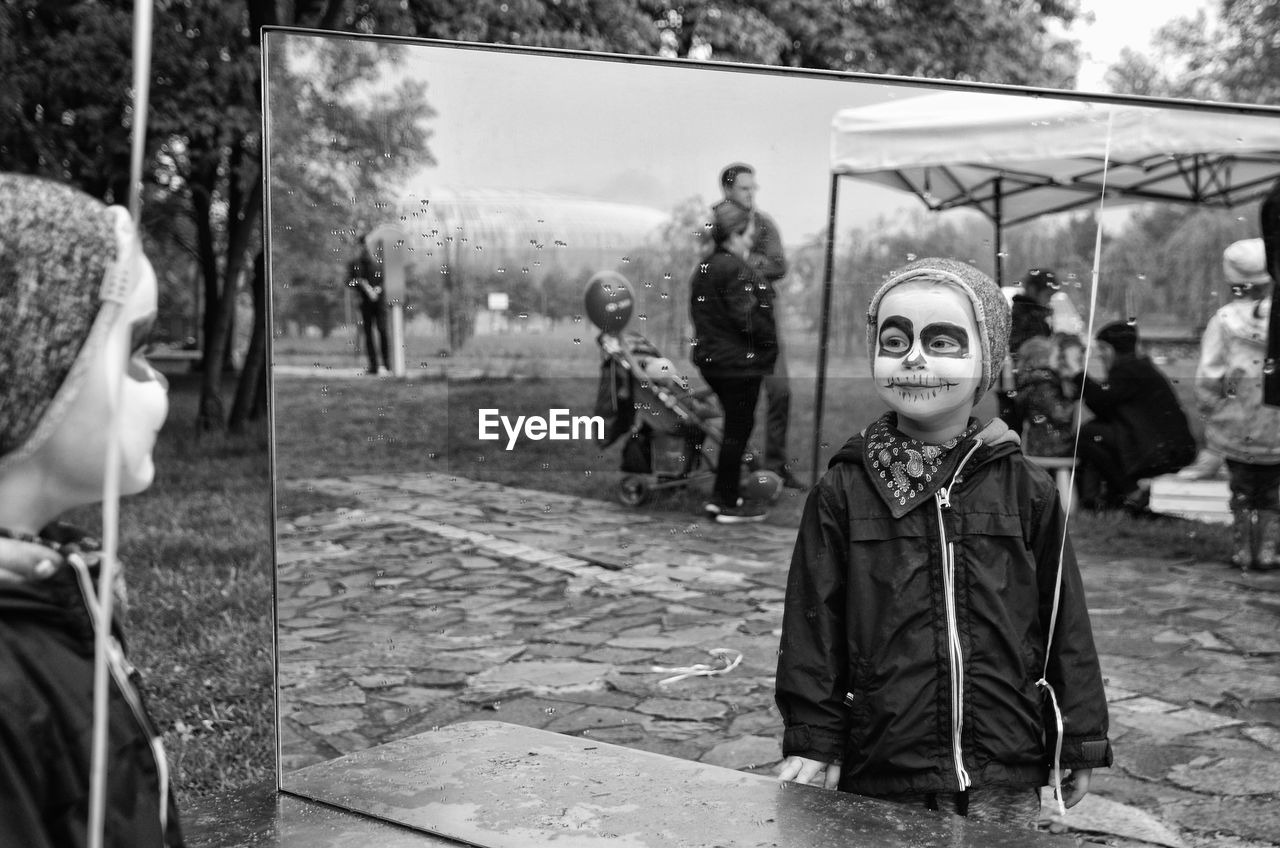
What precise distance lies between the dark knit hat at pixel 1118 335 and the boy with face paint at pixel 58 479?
3.80 m

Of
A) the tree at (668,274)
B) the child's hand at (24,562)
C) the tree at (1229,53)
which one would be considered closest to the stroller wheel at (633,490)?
the tree at (668,274)

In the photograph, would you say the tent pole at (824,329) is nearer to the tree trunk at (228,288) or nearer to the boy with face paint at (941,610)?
the boy with face paint at (941,610)

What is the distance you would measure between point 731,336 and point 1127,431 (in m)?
1.79

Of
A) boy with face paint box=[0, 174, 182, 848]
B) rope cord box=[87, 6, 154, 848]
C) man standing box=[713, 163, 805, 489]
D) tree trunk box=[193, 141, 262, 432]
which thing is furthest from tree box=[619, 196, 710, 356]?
tree trunk box=[193, 141, 262, 432]

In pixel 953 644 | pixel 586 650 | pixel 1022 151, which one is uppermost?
pixel 1022 151

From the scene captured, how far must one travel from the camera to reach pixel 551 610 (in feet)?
11.8

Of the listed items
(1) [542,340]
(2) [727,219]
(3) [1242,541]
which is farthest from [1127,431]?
(1) [542,340]

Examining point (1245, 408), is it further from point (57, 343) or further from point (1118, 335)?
point (57, 343)

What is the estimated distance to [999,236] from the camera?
3.98m

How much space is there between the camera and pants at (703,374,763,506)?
371 centimetres

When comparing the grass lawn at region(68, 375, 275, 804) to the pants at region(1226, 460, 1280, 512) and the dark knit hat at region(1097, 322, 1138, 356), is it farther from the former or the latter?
the pants at region(1226, 460, 1280, 512)

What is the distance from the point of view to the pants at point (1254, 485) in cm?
544

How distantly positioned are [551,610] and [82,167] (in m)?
11.4

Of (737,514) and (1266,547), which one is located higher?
(737,514)
